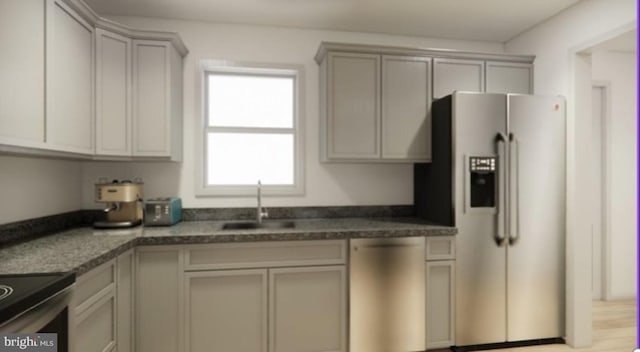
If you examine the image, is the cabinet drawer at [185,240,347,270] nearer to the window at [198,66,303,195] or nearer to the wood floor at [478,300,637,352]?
the window at [198,66,303,195]

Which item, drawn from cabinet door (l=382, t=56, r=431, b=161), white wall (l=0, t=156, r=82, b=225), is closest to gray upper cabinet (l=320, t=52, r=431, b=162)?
cabinet door (l=382, t=56, r=431, b=161)

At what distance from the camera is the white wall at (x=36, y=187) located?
1.88 m

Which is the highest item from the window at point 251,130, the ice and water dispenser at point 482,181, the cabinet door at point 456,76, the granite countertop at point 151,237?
the cabinet door at point 456,76

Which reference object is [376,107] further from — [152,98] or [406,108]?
[152,98]

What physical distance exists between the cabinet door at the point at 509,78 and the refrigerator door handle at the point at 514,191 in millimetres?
Result: 624

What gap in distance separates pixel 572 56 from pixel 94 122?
11.5ft

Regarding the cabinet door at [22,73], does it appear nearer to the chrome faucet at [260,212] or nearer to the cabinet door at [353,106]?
the chrome faucet at [260,212]

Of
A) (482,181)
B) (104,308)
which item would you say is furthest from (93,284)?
(482,181)

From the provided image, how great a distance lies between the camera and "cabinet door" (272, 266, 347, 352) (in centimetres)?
220

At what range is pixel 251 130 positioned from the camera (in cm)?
288

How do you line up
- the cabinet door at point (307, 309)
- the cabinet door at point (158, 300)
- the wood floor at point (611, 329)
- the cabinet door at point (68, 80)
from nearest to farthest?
1. the cabinet door at point (68, 80)
2. the cabinet door at point (158, 300)
3. the cabinet door at point (307, 309)
4. the wood floor at point (611, 329)

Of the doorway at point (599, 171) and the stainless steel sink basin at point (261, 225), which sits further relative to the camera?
the doorway at point (599, 171)

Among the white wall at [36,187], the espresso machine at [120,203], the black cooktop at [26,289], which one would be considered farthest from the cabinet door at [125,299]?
the white wall at [36,187]

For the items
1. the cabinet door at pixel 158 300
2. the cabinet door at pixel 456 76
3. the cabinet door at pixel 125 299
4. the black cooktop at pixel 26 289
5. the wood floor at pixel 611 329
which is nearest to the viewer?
the black cooktop at pixel 26 289
